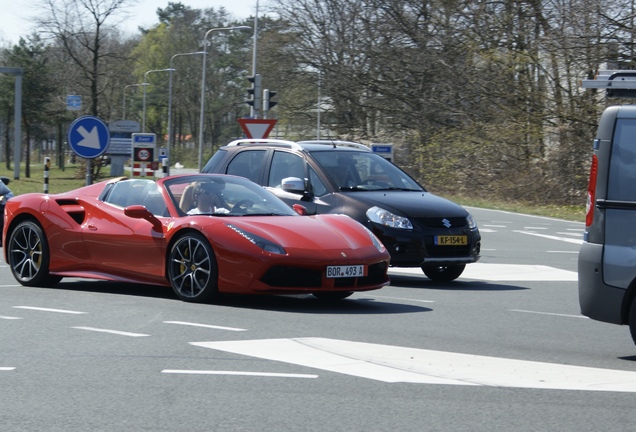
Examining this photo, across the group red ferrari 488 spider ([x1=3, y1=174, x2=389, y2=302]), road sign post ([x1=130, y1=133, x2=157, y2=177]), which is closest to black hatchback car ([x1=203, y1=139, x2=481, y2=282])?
red ferrari 488 spider ([x1=3, y1=174, x2=389, y2=302])

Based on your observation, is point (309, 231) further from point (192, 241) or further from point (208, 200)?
point (208, 200)

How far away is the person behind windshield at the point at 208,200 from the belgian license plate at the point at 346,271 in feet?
4.64

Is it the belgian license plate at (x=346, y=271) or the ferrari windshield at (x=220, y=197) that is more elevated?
the ferrari windshield at (x=220, y=197)

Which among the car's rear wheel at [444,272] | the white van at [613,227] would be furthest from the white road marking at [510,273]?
the white van at [613,227]

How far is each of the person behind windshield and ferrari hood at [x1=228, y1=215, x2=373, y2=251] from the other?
451 mm

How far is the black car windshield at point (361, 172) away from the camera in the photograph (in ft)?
45.8

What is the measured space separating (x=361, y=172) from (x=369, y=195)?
824 mm

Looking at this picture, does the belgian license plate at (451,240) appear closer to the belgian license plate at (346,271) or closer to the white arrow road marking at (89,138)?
the belgian license plate at (346,271)

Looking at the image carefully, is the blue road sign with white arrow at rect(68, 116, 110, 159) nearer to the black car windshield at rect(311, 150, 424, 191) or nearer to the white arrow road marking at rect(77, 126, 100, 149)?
the white arrow road marking at rect(77, 126, 100, 149)

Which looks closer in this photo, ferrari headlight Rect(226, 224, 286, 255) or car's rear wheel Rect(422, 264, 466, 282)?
ferrari headlight Rect(226, 224, 286, 255)

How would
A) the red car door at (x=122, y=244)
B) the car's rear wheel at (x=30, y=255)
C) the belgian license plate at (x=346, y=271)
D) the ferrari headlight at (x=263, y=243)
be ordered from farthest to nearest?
the car's rear wheel at (x=30, y=255)
the red car door at (x=122, y=244)
the belgian license plate at (x=346, y=271)
the ferrari headlight at (x=263, y=243)

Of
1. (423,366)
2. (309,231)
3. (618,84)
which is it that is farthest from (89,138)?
(423,366)

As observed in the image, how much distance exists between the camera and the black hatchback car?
12.9m

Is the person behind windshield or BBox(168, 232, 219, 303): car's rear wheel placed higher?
the person behind windshield
